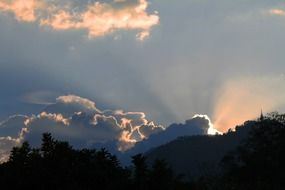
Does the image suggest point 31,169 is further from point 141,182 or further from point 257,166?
point 257,166

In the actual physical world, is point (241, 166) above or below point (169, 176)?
above

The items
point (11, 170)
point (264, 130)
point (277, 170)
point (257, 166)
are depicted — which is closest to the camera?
point (11, 170)

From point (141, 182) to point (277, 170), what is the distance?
5875 cm

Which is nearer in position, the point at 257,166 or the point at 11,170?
the point at 11,170

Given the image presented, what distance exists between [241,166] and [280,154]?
7.77m

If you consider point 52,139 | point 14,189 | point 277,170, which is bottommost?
point 14,189

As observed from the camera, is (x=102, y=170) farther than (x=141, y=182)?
Yes

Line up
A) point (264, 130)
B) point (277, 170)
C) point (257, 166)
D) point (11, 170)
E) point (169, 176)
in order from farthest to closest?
point (264, 130) < point (257, 166) < point (277, 170) < point (11, 170) < point (169, 176)

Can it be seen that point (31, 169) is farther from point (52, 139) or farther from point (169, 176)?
point (169, 176)

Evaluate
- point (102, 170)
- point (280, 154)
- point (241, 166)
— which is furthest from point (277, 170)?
point (102, 170)

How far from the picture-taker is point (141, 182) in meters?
21.0

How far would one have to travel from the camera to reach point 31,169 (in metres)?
21.9

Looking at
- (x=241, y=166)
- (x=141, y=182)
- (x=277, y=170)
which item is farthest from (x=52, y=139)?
(x=241, y=166)

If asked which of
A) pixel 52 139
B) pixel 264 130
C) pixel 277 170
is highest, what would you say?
pixel 264 130
